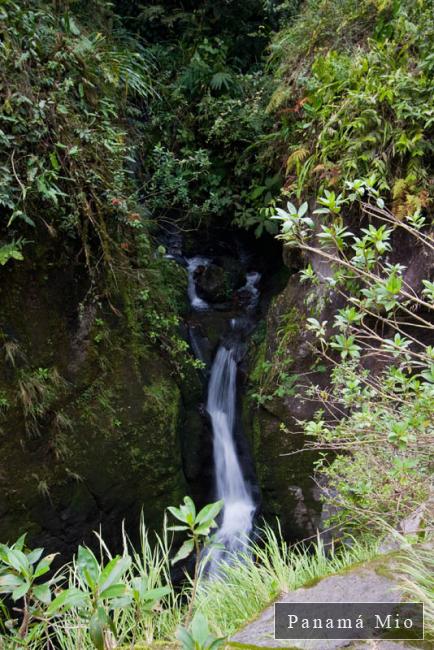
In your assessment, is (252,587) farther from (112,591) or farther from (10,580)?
(10,580)

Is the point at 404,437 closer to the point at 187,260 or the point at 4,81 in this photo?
the point at 4,81

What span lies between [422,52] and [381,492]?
14.3 feet

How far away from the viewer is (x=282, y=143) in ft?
22.2

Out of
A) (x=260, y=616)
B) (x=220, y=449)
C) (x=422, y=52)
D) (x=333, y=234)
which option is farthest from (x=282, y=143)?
Answer: (x=260, y=616)

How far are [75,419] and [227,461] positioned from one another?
230 cm

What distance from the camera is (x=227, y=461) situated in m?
6.43

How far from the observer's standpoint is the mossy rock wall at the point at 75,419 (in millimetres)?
4762

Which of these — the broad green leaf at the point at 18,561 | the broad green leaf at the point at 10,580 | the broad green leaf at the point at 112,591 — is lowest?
the broad green leaf at the point at 112,591

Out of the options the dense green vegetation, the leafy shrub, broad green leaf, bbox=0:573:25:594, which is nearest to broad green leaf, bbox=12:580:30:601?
broad green leaf, bbox=0:573:25:594

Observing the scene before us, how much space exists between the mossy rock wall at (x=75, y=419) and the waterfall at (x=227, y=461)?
2.47ft

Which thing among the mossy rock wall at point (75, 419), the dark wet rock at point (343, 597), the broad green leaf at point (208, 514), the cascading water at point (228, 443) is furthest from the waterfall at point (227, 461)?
the broad green leaf at point (208, 514)

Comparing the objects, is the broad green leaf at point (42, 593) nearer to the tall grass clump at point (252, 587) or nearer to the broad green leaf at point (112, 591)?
the broad green leaf at point (112, 591)

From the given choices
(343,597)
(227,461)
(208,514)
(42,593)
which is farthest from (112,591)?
(227,461)

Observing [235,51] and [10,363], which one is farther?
[235,51]
